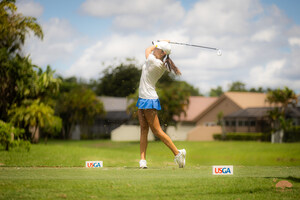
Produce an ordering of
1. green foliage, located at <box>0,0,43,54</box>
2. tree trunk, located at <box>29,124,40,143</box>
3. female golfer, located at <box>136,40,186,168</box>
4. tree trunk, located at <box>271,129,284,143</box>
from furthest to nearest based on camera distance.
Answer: tree trunk, located at <box>271,129,284,143</box>
tree trunk, located at <box>29,124,40,143</box>
green foliage, located at <box>0,0,43,54</box>
female golfer, located at <box>136,40,186,168</box>

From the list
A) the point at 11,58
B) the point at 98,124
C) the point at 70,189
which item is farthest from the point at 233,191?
the point at 98,124

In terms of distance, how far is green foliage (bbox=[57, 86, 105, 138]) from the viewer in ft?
184

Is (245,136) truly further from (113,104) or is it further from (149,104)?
(149,104)

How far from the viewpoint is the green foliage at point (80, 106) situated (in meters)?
56.2

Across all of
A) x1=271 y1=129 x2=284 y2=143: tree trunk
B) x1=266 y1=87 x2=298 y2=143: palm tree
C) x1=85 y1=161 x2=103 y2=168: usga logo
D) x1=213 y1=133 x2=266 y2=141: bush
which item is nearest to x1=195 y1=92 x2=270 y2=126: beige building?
x1=213 y1=133 x2=266 y2=141: bush

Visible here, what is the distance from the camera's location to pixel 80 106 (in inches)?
2205

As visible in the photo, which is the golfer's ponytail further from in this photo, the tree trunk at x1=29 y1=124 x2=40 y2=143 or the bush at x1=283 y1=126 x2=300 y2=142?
the bush at x1=283 y1=126 x2=300 y2=142

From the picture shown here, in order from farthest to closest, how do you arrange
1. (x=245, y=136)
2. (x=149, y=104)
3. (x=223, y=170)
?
(x=245, y=136) < (x=149, y=104) < (x=223, y=170)

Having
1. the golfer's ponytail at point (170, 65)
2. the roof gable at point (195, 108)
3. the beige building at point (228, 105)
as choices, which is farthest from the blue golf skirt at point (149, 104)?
the roof gable at point (195, 108)

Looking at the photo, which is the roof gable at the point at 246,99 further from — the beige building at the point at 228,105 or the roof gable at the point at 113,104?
the roof gable at the point at 113,104

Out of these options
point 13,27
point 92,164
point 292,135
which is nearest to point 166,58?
point 92,164

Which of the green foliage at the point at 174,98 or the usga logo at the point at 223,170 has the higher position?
the green foliage at the point at 174,98

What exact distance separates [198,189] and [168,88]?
40862 mm

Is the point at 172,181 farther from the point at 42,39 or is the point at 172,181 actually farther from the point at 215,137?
the point at 215,137
